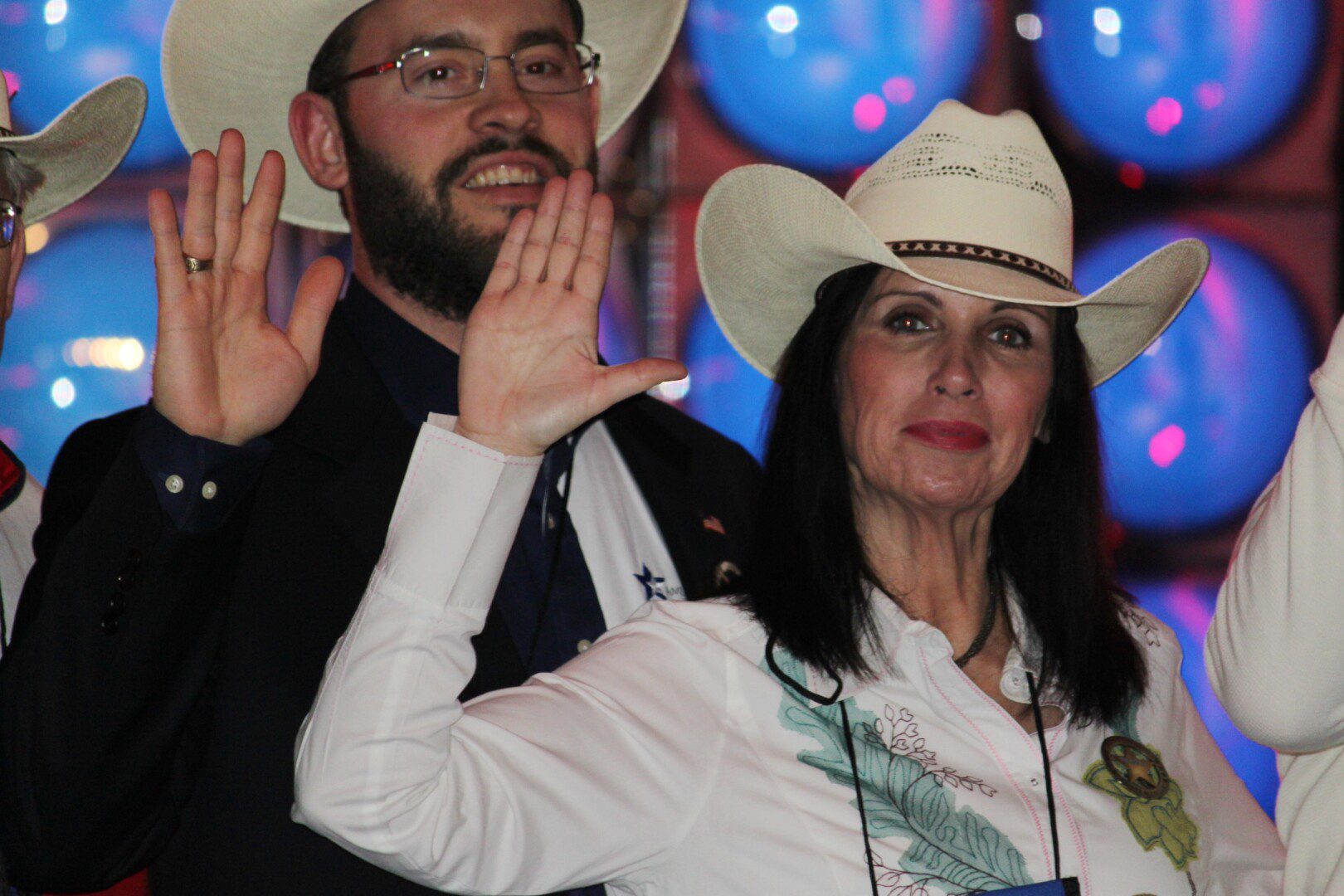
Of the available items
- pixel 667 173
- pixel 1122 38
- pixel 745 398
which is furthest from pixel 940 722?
pixel 1122 38

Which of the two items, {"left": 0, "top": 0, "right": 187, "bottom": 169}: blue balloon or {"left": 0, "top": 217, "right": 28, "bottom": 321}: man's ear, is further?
{"left": 0, "top": 0, "right": 187, "bottom": 169}: blue balloon

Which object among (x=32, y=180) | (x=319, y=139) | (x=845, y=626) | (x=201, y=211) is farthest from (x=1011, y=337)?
(x=32, y=180)

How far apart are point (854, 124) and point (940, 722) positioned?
1913 millimetres

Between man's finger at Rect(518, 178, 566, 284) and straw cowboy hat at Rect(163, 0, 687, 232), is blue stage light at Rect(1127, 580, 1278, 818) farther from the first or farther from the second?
man's finger at Rect(518, 178, 566, 284)

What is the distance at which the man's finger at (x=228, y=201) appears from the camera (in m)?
1.83

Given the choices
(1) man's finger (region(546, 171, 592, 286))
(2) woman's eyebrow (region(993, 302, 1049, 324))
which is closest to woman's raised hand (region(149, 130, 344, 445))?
(1) man's finger (region(546, 171, 592, 286))

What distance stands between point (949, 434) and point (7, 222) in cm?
122

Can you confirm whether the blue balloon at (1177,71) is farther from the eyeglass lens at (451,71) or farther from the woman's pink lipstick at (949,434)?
the woman's pink lipstick at (949,434)

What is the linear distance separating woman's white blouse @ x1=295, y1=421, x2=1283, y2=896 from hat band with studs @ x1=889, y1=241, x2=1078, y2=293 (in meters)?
0.49

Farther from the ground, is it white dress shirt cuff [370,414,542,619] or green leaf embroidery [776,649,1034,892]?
white dress shirt cuff [370,414,542,619]

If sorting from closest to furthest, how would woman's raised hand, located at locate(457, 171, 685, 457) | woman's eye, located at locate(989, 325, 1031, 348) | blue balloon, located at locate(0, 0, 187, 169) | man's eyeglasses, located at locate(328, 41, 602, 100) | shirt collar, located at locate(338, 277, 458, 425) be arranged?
woman's raised hand, located at locate(457, 171, 685, 457) < woman's eye, located at locate(989, 325, 1031, 348) < shirt collar, located at locate(338, 277, 458, 425) < man's eyeglasses, located at locate(328, 41, 602, 100) < blue balloon, located at locate(0, 0, 187, 169)

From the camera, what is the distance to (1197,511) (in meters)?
3.73

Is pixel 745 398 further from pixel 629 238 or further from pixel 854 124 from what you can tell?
pixel 854 124

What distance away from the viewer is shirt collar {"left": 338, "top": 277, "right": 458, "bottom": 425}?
241 cm
